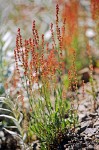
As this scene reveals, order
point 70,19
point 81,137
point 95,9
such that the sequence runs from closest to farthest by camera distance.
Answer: point 81,137 → point 95,9 → point 70,19

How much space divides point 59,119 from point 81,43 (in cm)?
223

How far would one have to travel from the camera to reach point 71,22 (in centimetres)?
474

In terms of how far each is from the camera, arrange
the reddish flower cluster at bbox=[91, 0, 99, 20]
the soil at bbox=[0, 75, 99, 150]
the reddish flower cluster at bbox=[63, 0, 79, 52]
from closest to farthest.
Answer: the soil at bbox=[0, 75, 99, 150] → the reddish flower cluster at bbox=[91, 0, 99, 20] → the reddish flower cluster at bbox=[63, 0, 79, 52]

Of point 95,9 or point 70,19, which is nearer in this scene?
point 95,9

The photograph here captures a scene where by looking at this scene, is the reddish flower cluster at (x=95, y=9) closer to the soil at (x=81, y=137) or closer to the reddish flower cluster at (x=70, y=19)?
the soil at (x=81, y=137)

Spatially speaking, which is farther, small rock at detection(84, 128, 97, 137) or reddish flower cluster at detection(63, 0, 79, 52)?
reddish flower cluster at detection(63, 0, 79, 52)

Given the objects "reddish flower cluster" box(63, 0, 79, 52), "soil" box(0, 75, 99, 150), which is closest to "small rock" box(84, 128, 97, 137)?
"soil" box(0, 75, 99, 150)

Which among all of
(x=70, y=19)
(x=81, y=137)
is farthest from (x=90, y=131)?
(x=70, y=19)

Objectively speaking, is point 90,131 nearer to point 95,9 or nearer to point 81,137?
point 81,137

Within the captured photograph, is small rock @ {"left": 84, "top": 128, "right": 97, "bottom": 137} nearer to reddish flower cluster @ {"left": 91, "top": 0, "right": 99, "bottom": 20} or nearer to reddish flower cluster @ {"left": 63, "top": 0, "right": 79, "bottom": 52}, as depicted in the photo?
reddish flower cluster @ {"left": 91, "top": 0, "right": 99, "bottom": 20}

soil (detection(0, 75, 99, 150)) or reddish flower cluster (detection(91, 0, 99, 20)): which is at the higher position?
reddish flower cluster (detection(91, 0, 99, 20))

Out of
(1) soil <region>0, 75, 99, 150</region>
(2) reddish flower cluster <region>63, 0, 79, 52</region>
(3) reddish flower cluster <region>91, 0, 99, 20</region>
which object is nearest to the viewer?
(1) soil <region>0, 75, 99, 150</region>

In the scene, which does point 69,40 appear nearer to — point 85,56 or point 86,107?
point 85,56

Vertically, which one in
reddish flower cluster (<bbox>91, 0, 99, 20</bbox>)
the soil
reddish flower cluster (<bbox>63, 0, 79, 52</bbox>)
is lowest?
the soil
